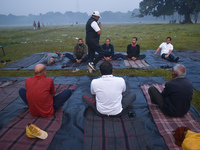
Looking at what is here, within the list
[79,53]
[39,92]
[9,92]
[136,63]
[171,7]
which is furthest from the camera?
[171,7]

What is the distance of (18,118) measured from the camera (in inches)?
135

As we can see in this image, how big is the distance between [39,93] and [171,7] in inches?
1957

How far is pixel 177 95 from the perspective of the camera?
3064mm

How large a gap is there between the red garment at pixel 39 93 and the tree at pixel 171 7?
4283 cm

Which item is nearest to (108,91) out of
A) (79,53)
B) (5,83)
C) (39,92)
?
(39,92)

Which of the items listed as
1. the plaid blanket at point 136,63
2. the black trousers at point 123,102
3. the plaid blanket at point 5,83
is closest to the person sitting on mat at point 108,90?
the black trousers at point 123,102

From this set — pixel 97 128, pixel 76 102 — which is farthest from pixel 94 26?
pixel 97 128

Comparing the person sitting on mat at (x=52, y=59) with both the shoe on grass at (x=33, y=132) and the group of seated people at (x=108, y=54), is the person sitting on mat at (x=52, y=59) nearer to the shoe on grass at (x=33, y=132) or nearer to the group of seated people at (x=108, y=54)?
the group of seated people at (x=108, y=54)

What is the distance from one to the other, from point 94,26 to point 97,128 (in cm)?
414

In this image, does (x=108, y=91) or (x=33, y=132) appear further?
(x=108, y=91)

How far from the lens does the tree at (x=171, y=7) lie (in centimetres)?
3612

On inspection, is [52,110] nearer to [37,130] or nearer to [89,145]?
[37,130]

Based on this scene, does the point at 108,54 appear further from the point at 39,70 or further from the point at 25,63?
the point at 39,70

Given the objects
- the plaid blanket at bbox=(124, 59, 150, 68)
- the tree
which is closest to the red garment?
the plaid blanket at bbox=(124, 59, 150, 68)
